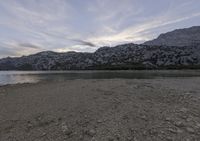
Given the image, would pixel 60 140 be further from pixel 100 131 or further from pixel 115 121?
pixel 115 121

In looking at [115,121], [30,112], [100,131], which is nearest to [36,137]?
[100,131]

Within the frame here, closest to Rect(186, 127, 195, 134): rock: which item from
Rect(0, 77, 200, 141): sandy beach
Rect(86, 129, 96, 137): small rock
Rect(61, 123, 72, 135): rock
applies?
Rect(0, 77, 200, 141): sandy beach

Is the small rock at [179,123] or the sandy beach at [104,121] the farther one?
the small rock at [179,123]

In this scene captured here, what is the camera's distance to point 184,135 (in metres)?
7.51

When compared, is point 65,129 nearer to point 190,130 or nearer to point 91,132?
point 91,132

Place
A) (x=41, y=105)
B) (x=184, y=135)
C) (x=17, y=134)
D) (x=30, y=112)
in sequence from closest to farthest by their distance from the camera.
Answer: (x=184, y=135), (x=17, y=134), (x=30, y=112), (x=41, y=105)

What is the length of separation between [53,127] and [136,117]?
3.40 m

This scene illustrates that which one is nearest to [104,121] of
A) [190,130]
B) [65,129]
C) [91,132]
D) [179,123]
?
[91,132]

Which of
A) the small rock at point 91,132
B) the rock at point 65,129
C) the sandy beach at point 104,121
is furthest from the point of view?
the rock at point 65,129

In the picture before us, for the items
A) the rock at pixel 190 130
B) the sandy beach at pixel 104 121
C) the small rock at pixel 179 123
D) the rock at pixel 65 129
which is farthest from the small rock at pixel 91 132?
the rock at pixel 190 130

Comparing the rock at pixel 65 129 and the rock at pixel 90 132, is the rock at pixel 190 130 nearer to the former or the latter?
the rock at pixel 90 132

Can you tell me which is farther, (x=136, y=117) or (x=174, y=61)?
(x=174, y=61)

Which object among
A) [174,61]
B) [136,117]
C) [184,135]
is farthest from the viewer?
[174,61]

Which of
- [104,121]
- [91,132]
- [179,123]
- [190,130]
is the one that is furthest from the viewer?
[104,121]
